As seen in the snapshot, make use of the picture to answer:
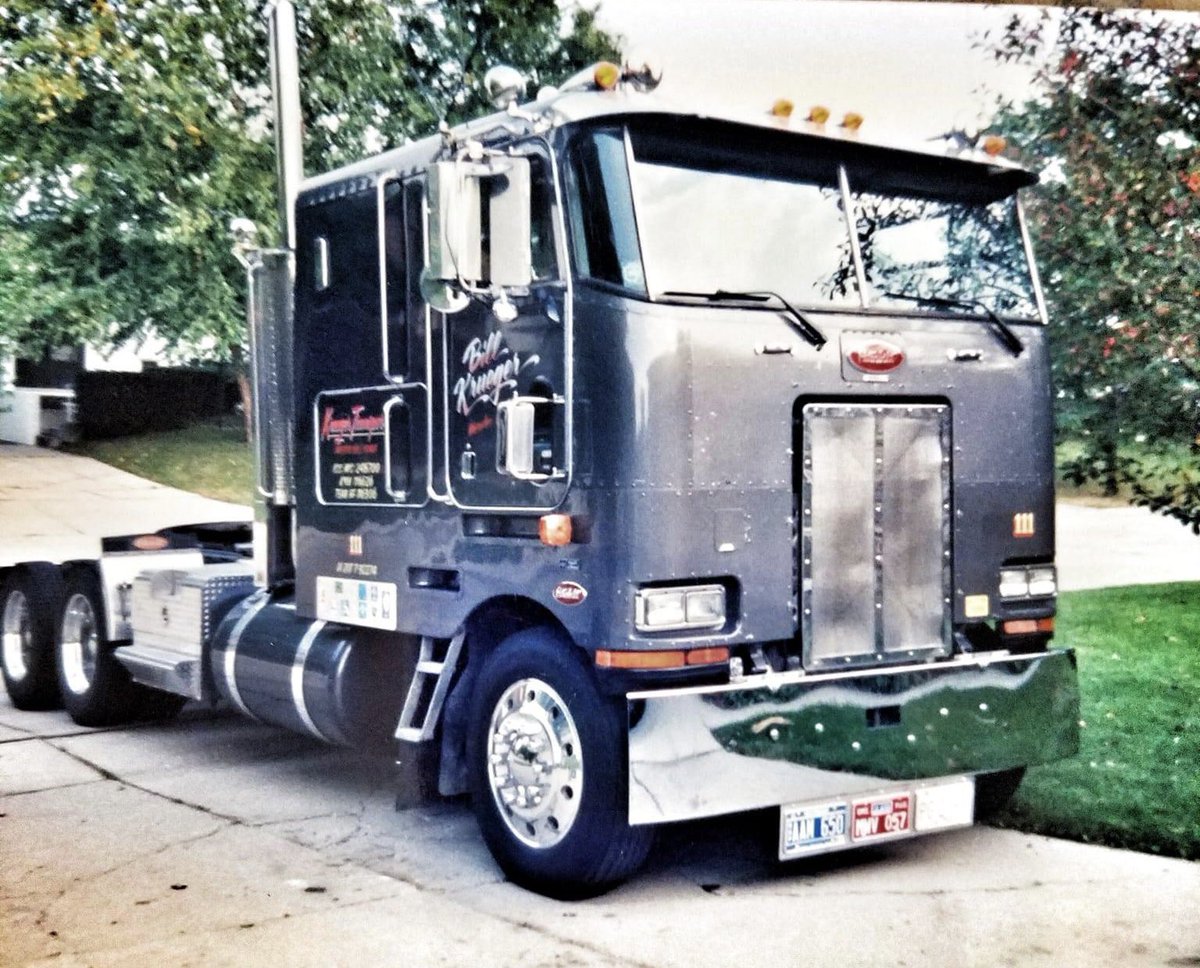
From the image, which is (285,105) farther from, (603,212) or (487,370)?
(603,212)

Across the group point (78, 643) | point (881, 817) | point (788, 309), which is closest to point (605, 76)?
point (788, 309)

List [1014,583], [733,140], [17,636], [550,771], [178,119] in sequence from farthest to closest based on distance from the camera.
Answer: [178,119] → [17,636] → [1014,583] → [733,140] → [550,771]

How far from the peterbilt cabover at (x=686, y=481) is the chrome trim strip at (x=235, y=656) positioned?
2.89 ft

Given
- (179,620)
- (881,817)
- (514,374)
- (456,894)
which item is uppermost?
(514,374)

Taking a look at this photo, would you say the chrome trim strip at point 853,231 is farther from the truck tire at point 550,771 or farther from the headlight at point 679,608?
the truck tire at point 550,771

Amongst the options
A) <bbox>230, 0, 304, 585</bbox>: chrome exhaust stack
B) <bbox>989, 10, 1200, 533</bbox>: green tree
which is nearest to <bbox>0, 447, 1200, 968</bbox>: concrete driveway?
<bbox>230, 0, 304, 585</bbox>: chrome exhaust stack

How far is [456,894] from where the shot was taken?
17.9ft

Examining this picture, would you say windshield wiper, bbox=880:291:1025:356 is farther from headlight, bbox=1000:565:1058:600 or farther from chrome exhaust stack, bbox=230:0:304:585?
chrome exhaust stack, bbox=230:0:304:585

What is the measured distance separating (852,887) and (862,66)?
12.1ft

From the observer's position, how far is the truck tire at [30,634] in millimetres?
9508

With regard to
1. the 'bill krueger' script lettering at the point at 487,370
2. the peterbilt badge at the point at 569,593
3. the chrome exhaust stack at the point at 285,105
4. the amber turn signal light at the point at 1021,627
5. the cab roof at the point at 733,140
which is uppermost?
the chrome exhaust stack at the point at 285,105

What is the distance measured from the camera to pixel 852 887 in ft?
18.2

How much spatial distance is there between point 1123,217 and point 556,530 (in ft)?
17.3

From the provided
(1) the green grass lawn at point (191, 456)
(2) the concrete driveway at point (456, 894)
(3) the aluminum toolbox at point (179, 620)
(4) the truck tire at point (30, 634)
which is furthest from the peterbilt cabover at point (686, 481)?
(1) the green grass lawn at point (191, 456)
